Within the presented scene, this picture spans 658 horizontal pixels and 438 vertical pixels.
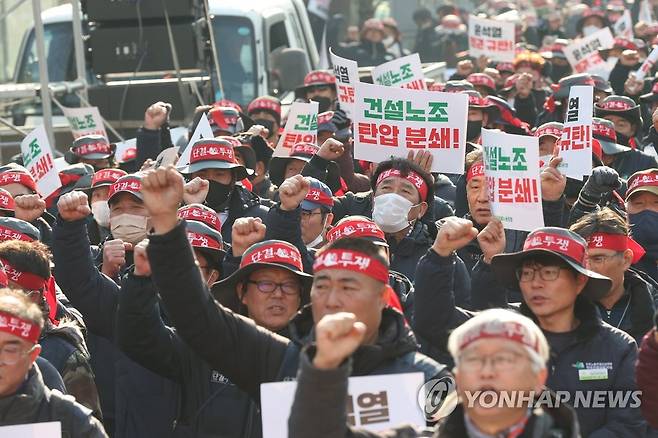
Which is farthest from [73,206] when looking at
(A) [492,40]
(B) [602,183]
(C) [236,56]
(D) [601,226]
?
(A) [492,40]

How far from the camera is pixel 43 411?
5379 mm

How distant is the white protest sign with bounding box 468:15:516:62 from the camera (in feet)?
59.6

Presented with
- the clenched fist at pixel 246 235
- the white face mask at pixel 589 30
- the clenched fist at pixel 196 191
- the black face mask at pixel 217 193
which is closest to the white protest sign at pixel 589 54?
the white face mask at pixel 589 30

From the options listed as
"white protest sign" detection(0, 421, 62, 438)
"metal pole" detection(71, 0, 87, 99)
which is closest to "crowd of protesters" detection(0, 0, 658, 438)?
"white protest sign" detection(0, 421, 62, 438)

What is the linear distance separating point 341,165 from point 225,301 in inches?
187

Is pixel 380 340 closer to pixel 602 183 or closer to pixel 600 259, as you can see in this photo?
pixel 600 259

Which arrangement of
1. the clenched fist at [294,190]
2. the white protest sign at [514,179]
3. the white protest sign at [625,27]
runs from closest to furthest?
the clenched fist at [294,190] → the white protest sign at [514,179] → the white protest sign at [625,27]

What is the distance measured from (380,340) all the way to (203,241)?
7.72 ft

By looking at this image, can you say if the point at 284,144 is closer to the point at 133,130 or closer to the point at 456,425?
the point at 133,130

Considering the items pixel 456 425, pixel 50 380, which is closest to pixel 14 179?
pixel 50 380

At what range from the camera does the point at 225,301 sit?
6336 millimetres

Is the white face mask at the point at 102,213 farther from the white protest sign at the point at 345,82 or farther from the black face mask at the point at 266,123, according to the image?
the black face mask at the point at 266,123

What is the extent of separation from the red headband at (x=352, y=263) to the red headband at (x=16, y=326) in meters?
1.04

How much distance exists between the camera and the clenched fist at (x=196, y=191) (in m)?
8.77
